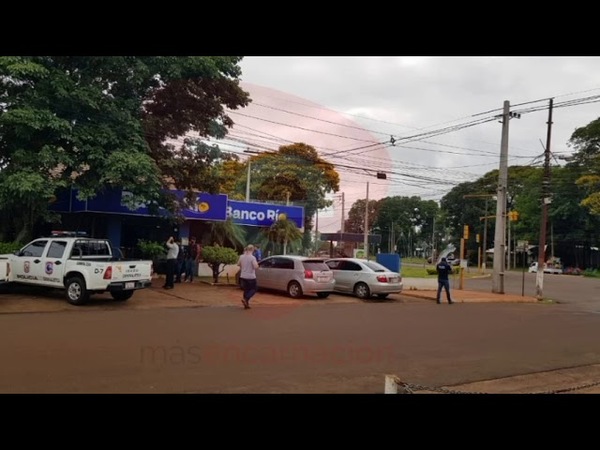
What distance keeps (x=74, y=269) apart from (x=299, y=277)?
24.4 feet

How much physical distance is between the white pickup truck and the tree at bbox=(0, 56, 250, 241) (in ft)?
5.80

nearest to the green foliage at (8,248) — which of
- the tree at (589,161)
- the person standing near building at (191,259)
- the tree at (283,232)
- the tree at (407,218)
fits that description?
the person standing near building at (191,259)

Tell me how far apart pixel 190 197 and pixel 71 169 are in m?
5.61

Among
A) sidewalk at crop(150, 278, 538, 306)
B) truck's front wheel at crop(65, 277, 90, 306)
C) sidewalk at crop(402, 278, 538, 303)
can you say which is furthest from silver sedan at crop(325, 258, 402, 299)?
truck's front wheel at crop(65, 277, 90, 306)

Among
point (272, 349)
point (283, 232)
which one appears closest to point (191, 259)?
point (283, 232)

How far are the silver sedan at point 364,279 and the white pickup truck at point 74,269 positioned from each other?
8166mm

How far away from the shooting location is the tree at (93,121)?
52.3 ft

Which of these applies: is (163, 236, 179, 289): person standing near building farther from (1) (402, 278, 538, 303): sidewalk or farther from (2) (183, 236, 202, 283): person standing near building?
(1) (402, 278, 538, 303): sidewalk

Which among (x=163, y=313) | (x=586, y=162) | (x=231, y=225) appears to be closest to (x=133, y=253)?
(x=231, y=225)

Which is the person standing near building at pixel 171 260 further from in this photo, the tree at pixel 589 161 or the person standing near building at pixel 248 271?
the tree at pixel 589 161

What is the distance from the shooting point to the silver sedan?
2019cm

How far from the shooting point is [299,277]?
19031mm

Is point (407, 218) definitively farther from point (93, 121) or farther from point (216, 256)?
point (93, 121)
